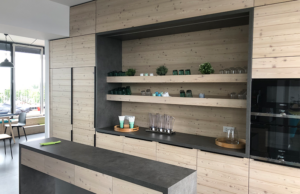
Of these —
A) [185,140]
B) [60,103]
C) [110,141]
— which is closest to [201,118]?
[185,140]

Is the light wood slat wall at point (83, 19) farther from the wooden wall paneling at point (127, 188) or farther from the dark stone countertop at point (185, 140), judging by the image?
the wooden wall paneling at point (127, 188)

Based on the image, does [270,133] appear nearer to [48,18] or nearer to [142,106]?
[142,106]

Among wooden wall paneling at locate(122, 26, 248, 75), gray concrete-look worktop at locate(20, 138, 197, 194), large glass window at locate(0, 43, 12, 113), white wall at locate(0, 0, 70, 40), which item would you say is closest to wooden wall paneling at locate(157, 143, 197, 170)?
gray concrete-look worktop at locate(20, 138, 197, 194)

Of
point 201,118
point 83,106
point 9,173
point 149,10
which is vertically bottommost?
point 9,173

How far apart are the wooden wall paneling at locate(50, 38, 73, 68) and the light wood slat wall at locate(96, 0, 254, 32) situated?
2.98 ft

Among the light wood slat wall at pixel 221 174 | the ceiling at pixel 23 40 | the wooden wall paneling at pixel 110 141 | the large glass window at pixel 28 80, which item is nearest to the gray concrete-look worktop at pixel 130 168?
the light wood slat wall at pixel 221 174

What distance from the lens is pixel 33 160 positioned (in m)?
2.74

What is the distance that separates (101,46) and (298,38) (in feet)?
10.1

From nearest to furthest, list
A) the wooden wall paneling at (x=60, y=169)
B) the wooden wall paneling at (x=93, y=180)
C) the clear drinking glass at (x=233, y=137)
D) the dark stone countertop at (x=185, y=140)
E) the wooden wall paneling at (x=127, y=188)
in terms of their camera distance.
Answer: the wooden wall paneling at (x=127, y=188), the wooden wall paneling at (x=93, y=180), the wooden wall paneling at (x=60, y=169), the dark stone countertop at (x=185, y=140), the clear drinking glass at (x=233, y=137)

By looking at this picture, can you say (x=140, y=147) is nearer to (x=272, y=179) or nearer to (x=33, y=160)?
(x=33, y=160)

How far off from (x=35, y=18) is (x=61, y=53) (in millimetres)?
825

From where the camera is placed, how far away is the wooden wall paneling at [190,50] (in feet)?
11.0

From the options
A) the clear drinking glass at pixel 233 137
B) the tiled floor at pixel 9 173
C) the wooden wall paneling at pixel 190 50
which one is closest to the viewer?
the clear drinking glass at pixel 233 137

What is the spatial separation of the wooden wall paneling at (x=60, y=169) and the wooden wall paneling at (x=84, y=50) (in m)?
2.15
